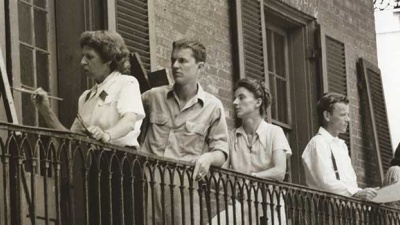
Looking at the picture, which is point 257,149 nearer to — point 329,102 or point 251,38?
point 329,102

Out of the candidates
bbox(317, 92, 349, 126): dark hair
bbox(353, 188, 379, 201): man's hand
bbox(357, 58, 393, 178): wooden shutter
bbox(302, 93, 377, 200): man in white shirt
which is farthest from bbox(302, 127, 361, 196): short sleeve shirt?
bbox(357, 58, 393, 178): wooden shutter

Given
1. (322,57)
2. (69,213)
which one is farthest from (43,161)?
(322,57)

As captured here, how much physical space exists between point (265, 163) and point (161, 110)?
1495 mm

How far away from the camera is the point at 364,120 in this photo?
18.9 meters

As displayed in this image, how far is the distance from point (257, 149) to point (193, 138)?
1209 millimetres

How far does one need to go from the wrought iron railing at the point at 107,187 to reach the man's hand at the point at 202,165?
0.06 m

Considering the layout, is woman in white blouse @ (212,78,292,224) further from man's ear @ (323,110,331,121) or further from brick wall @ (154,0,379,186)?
brick wall @ (154,0,379,186)

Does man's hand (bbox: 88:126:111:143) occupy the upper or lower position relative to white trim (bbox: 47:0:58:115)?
lower

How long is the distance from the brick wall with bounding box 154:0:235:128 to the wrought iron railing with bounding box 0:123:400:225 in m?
1.92

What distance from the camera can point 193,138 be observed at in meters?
12.0

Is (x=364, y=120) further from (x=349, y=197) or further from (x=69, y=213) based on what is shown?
(x=69, y=213)

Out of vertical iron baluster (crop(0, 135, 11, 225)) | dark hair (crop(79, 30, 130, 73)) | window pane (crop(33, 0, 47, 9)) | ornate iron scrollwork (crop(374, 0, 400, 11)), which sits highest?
ornate iron scrollwork (crop(374, 0, 400, 11))

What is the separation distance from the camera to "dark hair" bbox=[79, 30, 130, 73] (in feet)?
36.6

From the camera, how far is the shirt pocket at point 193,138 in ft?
39.3
